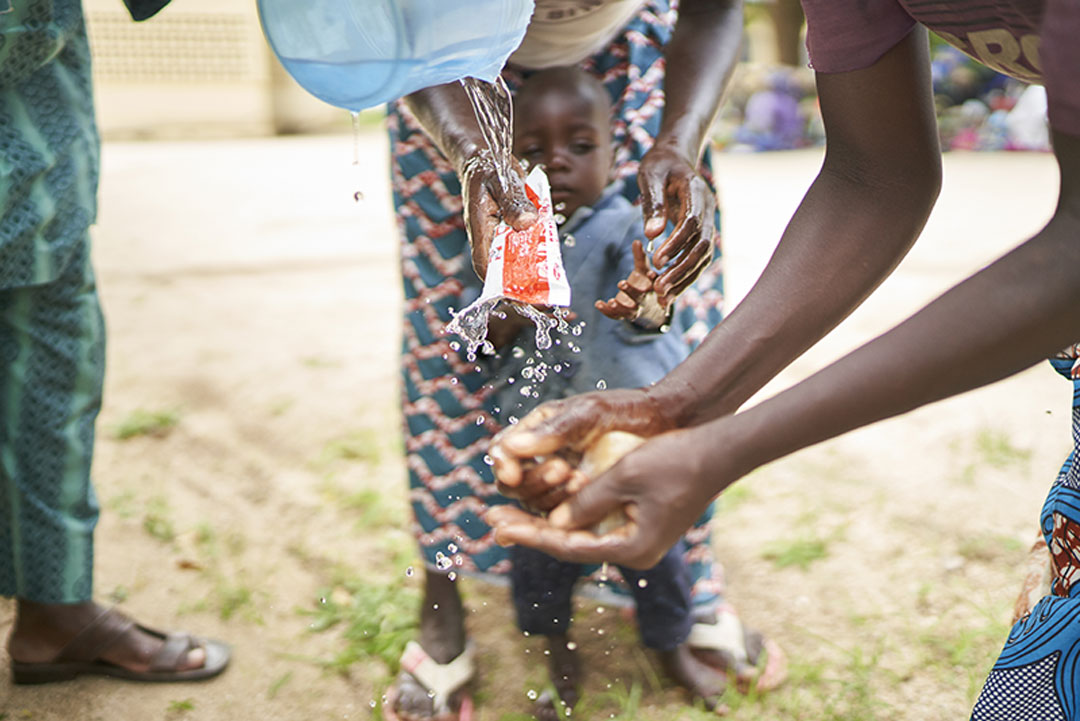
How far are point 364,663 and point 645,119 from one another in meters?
1.39

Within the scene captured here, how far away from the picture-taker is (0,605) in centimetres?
243

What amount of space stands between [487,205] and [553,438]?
1.87ft

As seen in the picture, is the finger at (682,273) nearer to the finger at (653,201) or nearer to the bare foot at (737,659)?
Result: the finger at (653,201)

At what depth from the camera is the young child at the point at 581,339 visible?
1910 millimetres

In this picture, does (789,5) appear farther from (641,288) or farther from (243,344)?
(641,288)

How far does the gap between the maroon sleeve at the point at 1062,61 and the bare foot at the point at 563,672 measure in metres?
1.48

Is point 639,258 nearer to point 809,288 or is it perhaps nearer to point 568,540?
point 809,288

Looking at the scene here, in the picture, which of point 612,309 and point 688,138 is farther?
point 688,138

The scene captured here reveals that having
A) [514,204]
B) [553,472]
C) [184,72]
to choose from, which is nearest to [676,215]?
[514,204]

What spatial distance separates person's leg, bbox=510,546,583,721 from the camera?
2000 millimetres

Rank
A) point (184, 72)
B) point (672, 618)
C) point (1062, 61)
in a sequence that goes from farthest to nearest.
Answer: point (184, 72), point (672, 618), point (1062, 61)

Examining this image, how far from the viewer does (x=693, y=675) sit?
2088mm

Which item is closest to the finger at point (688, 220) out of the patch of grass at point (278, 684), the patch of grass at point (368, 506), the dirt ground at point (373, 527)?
the dirt ground at point (373, 527)

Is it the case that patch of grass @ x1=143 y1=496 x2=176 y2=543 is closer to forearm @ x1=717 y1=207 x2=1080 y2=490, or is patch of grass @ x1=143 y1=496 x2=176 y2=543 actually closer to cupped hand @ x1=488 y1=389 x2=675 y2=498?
cupped hand @ x1=488 y1=389 x2=675 y2=498
